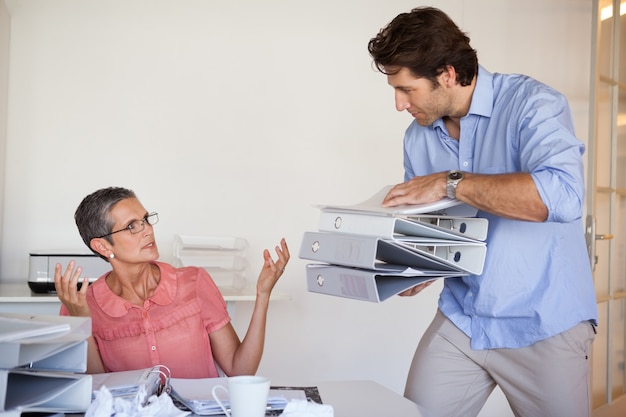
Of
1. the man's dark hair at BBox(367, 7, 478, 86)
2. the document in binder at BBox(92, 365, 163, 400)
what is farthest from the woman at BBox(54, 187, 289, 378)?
the man's dark hair at BBox(367, 7, 478, 86)

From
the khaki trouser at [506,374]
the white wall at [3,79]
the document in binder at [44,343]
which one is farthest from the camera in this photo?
the white wall at [3,79]

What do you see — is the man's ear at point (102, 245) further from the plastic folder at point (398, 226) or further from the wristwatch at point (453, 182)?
the wristwatch at point (453, 182)

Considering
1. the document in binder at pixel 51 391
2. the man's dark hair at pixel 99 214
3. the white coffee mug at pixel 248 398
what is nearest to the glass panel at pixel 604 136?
the man's dark hair at pixel 99 214

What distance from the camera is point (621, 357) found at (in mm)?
3811

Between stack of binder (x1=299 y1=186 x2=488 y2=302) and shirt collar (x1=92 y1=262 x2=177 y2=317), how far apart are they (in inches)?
23.6

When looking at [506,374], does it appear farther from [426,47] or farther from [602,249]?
[602,249]

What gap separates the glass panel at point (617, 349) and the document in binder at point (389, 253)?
223 centimetres

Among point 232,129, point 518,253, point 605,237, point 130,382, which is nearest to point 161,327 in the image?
point 130,382

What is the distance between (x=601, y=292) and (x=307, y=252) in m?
2.48

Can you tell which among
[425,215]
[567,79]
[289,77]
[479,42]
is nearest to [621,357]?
[567,79]

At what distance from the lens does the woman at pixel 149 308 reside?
202 centimetres

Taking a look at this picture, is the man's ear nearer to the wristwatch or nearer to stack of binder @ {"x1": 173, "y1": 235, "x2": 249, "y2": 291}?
stack of binder @ {"x1": 173, "y1": 235, "x2": 249, "y2": 291}

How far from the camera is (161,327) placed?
80.5 inches

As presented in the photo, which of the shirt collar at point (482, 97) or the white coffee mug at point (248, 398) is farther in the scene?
the shirt collar at point (482, 97)
